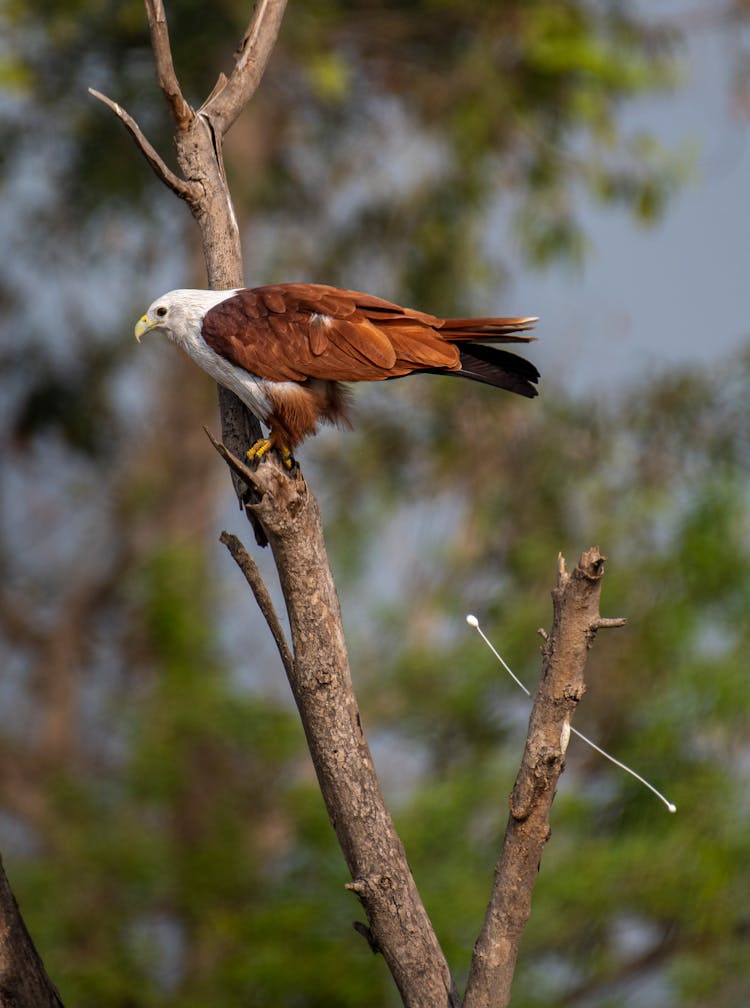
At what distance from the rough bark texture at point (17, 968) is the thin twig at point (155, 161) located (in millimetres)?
1572

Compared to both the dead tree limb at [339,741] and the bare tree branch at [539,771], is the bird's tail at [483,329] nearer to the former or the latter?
the dead tree limb at [339,741]

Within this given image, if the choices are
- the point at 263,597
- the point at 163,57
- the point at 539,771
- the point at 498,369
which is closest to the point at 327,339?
the point at 498,369

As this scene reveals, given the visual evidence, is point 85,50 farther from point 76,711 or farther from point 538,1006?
point 538,1006

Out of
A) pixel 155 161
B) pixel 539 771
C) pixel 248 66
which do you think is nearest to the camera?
pixel 539 771

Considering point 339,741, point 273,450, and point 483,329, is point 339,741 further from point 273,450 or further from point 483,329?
point 483,329

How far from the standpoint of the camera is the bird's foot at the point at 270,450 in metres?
2.88

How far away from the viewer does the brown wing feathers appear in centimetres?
286

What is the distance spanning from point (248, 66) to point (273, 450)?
1077mm

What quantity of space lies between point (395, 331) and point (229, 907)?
14.8 ft

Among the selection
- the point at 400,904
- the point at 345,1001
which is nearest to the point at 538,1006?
the point at 345,1001

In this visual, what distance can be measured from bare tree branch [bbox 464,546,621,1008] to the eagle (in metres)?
0.66

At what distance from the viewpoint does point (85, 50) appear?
340 inches

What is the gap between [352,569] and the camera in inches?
330

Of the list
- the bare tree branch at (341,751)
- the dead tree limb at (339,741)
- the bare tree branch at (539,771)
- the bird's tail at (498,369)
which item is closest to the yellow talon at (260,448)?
the dead tree limb at (339,741)
